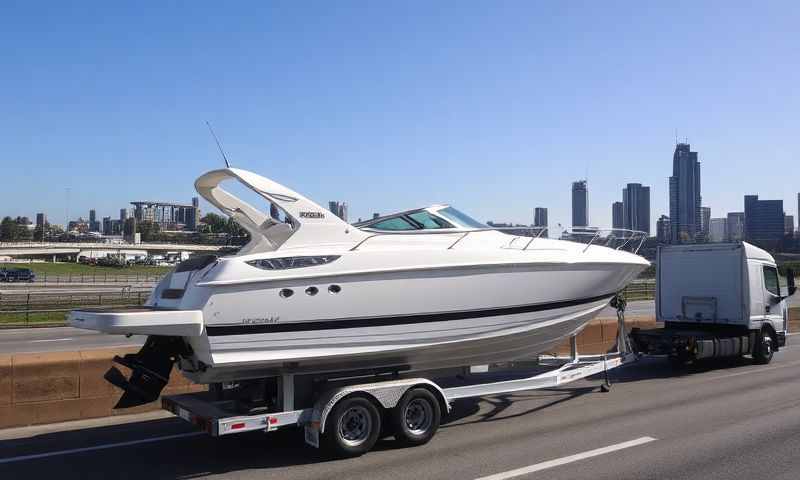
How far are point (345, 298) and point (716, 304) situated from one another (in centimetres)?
973

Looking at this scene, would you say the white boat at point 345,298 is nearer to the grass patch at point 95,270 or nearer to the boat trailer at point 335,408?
the boat trailer at point 335,408

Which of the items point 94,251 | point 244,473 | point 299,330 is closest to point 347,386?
point 299,330

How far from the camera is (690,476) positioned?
6.29m

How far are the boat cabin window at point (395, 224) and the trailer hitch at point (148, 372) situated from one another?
2.64 metres

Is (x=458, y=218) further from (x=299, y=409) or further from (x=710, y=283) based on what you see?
(x=710, y=283)

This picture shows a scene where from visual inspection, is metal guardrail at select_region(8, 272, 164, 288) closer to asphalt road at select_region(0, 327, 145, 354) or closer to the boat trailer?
asphalt road at select_region(0, 327, 145, 354)

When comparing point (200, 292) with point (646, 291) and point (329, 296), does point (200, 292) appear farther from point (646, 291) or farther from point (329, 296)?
point (646, 291)

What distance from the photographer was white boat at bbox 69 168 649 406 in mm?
6641

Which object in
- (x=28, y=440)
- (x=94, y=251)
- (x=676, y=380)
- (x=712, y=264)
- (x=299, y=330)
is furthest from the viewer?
(x=94, y=251)

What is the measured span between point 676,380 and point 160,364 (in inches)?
360

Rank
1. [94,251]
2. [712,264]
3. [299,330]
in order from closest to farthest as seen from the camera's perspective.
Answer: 1. [299,330]
2. [712,264]
3. [94,251]

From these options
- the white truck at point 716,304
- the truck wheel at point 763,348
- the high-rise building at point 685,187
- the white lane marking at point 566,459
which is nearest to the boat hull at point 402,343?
the white lane marking at point 566,459

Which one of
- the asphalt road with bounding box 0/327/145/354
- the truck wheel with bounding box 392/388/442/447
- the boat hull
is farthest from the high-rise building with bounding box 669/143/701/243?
the truck wheel with bounding box 392/388/442/447

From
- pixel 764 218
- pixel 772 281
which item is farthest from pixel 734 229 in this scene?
pixel 772 281
